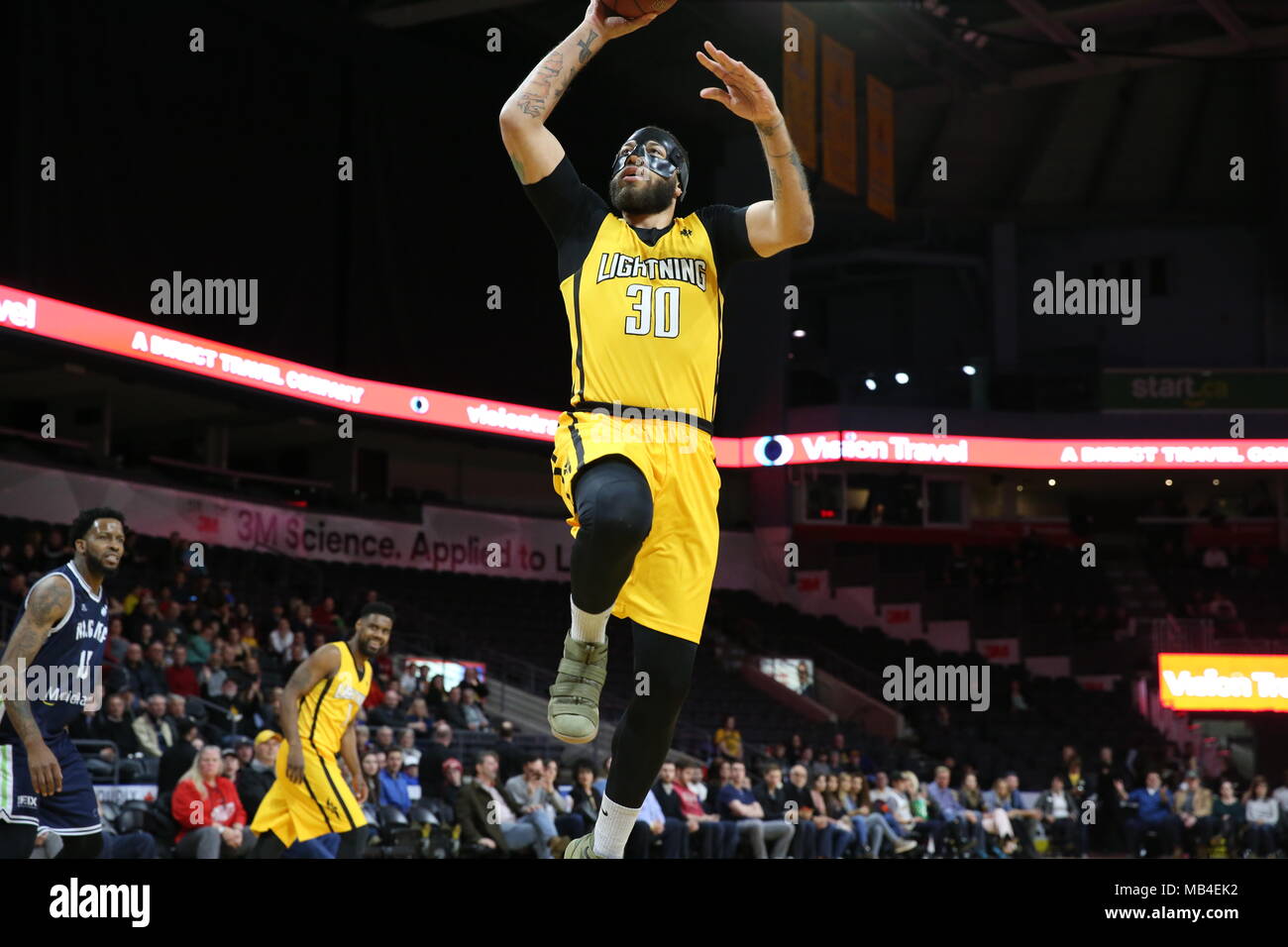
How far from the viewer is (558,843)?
12867 millimetres

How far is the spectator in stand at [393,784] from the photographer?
12984 millimetres

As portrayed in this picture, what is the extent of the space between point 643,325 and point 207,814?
771 cm

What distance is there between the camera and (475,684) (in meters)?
18.0

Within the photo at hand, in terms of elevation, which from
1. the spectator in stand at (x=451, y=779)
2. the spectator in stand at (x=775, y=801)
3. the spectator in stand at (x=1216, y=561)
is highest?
the spectator in stand at (x=1216, y=561)

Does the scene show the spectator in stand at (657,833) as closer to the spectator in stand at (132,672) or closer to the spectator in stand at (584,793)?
the spectator in stand at (584,793)

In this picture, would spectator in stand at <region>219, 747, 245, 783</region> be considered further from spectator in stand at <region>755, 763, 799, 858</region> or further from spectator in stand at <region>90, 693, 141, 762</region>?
spectator in stand at <region>755, 763, 799, 858</region>

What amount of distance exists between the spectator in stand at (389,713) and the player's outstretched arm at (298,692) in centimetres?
679

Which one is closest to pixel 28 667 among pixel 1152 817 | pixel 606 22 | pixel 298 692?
pixel 298 692

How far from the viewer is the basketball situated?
4766 mm

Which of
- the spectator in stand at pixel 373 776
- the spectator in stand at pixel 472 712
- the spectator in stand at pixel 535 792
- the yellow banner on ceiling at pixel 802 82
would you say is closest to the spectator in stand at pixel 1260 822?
the spectator in stand at pixel 535 792

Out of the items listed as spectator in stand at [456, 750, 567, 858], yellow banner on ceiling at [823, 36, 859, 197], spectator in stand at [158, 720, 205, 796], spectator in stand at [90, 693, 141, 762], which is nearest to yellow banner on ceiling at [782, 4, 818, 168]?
yellow banner on ceiling at [823, 36, 859, 197]

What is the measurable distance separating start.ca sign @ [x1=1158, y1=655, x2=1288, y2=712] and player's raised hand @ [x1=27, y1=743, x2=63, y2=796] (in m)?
20.2

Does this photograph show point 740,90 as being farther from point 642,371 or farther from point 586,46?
point 642,371

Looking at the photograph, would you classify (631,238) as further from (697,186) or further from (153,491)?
(697,186)
